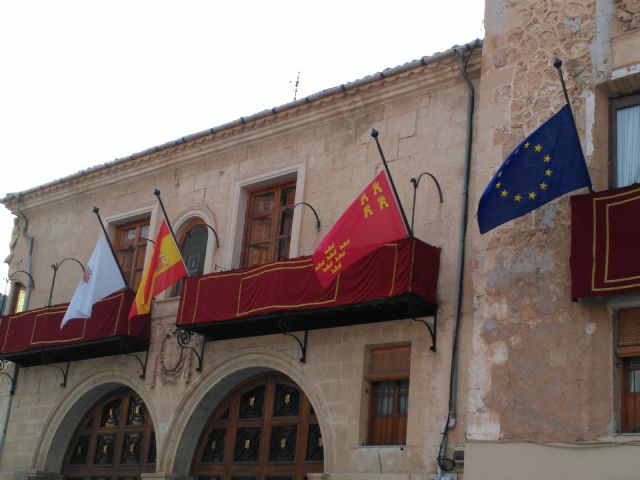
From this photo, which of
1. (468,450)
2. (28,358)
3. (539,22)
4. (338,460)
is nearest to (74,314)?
(28,358)

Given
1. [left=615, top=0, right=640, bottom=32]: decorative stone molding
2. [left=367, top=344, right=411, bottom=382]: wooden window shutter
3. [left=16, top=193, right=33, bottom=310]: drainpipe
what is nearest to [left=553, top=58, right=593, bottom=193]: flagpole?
[left=615, top=0, right=640, bottom=32]: decorative stone molding

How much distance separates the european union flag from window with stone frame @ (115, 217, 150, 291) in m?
8.08

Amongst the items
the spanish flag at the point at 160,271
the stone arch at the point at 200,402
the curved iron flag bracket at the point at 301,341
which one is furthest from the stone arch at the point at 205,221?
the curved iron flag bracket at the point at 301,341

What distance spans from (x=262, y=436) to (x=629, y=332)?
6308mm

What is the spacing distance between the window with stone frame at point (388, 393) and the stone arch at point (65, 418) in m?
5.58

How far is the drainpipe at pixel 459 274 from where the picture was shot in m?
12.1

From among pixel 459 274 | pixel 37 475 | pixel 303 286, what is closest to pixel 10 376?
pixel 37 475

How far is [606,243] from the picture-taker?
35.4 feet

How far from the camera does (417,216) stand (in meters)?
13.7

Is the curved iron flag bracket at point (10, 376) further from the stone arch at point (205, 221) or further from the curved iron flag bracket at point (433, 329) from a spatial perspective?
the curved iron flag bracket at point (433, 329)

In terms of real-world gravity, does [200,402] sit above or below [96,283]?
below

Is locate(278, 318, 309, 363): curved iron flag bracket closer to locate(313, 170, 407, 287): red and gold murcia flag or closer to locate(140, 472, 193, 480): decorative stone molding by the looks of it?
locate(313, 170, 407, 287): red and gold murcia flag

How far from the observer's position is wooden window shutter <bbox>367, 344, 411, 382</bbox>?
13.2 m

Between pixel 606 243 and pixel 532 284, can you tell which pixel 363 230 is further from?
pixel 606 243
